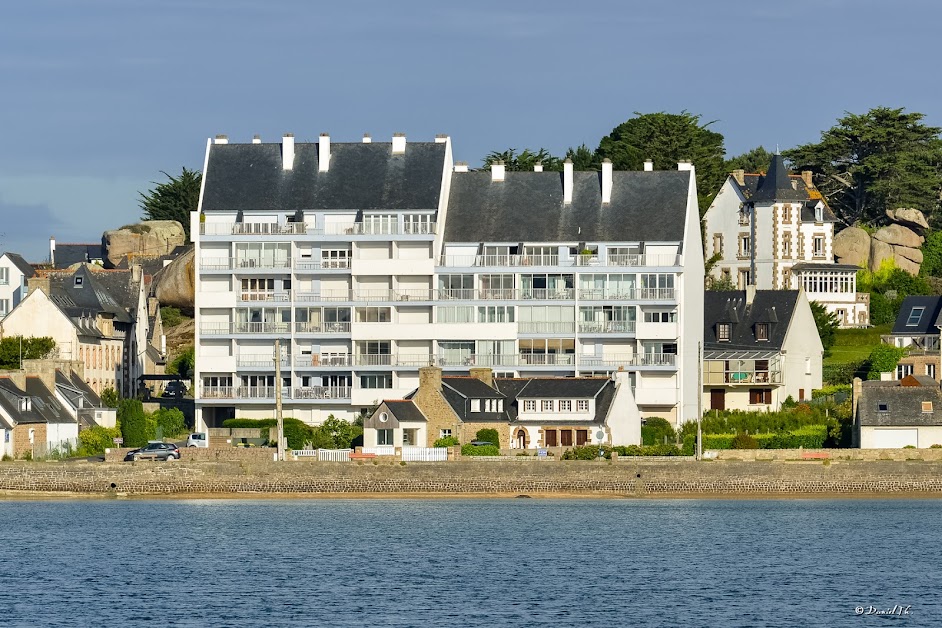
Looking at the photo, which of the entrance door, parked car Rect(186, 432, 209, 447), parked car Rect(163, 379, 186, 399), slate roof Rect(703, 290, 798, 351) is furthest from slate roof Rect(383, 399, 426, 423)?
parked car Rect(163, 379, 186, 399)

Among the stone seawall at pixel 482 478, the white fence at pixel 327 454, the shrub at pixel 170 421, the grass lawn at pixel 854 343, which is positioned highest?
the grass lawn at pixel 854 343

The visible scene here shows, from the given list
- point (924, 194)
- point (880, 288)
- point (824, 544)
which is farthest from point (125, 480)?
point (924, 194)

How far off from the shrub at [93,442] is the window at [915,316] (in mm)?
44523

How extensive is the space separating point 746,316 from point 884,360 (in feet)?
28.4

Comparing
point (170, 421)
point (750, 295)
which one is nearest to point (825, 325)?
point (750, 295)

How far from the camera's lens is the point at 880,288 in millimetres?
120375

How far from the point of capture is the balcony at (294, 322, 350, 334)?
323 ft

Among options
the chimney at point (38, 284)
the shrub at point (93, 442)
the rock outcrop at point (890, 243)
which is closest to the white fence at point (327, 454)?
the shrub at point (93, 442)

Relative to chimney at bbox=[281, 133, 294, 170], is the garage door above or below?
below

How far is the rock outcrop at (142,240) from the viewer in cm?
13225

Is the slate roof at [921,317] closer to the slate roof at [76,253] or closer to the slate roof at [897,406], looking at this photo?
the slate roof at [897,406]

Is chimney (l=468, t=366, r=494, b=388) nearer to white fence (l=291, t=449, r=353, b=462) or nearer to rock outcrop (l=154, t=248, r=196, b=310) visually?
white fence (l=291, t=449, r=353, b=462)

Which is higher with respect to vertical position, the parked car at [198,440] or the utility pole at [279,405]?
the utility pole at [279,405]

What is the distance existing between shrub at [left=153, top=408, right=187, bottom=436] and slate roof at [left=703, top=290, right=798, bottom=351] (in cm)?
2885
